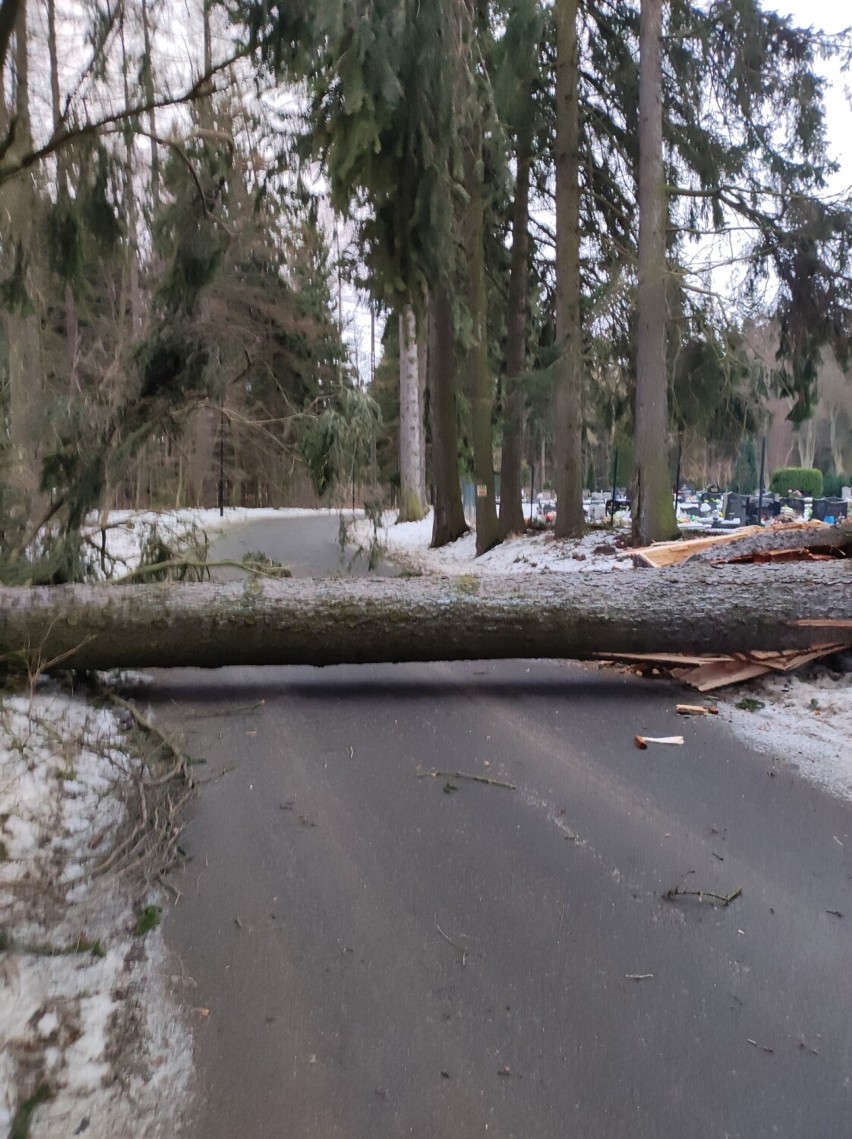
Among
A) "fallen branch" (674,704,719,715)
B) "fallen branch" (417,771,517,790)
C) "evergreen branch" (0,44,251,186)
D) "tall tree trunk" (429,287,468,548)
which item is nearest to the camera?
"fallen branch" (417,771,517,790)

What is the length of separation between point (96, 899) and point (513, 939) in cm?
163

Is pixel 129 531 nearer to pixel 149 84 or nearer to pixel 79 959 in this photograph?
pixel 149 84

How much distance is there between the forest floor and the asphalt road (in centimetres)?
13

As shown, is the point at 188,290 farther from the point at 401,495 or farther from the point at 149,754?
the point at 401,495

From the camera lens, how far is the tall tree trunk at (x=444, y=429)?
1619 centimetres

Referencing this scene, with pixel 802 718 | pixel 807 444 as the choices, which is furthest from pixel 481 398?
pixel 807 444

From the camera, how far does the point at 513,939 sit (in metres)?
3.02

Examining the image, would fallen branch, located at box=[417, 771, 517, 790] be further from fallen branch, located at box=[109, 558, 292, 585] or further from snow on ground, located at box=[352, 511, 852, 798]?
fallen branch, located at box=[109, 558, 292, 585]

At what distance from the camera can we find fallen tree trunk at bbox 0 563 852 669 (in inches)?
234

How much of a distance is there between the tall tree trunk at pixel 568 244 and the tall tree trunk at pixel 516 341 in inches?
35.4

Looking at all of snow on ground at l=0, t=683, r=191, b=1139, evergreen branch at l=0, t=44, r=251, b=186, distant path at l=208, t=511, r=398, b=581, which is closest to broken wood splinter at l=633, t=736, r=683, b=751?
snow on ground at l=0, t=683, r=191, b=1139

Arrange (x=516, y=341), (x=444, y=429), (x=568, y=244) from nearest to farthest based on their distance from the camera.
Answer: (x=568, y=244), (x=516, y=341), (x=444, y=429)

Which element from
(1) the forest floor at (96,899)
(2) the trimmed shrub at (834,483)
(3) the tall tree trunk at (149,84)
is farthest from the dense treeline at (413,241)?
(2) the trimmed shrub at (834,483)

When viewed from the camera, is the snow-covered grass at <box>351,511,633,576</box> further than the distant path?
Yes
